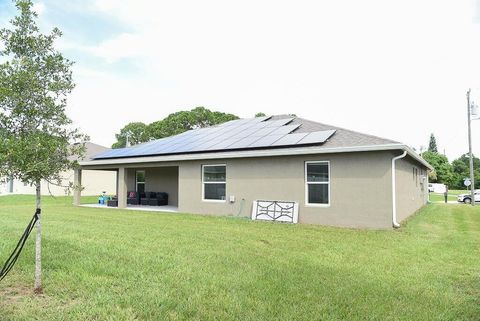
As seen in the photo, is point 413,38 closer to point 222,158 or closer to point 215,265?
point 222,158

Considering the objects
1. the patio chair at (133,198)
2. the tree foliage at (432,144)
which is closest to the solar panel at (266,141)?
the patio chair at (133,198)

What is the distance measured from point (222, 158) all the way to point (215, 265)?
8135 mm

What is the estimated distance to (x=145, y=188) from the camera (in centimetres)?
2075

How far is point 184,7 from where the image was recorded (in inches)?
421

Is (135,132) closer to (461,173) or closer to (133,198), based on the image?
(133,198)

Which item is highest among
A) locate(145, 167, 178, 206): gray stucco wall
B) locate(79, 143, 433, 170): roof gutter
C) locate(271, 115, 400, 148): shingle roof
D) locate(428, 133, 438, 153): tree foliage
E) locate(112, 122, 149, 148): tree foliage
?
locate(428, 133, 438, 153): tree foliage

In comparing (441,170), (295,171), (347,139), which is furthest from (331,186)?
(441,170)

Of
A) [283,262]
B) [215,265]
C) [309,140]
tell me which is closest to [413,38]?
[309,140]

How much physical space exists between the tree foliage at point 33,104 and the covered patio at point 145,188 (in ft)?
43.0

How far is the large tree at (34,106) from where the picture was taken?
4250mm

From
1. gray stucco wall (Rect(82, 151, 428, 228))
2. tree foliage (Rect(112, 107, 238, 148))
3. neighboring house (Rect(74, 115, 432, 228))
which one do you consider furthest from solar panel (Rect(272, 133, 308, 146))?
tree foliage (Rect(112, 107, 238, 148))

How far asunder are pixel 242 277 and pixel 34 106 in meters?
3.79

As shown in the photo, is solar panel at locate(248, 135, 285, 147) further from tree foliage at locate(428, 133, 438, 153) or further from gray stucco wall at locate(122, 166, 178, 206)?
tree foliage at locate(428, 133, 438, 153)

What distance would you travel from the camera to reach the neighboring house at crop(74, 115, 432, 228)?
35.2 feet
